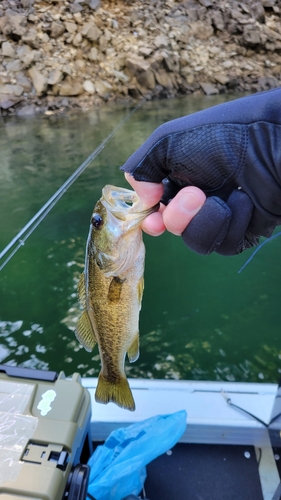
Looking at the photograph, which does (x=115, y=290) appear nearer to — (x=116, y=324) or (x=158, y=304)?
(x=116, y=324)

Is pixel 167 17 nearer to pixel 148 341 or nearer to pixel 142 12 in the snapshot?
pixel 142 12

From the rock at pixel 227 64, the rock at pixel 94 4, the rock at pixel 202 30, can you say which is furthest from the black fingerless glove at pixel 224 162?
the rock at pixel 202 30

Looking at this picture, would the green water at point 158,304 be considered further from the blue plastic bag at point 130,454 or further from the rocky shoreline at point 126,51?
the rocky shoreline at point 126,51

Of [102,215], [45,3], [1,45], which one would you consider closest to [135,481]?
[102,215]

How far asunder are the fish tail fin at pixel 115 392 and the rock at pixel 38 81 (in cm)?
1378

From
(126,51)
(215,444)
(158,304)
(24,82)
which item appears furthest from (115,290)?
(126,51)

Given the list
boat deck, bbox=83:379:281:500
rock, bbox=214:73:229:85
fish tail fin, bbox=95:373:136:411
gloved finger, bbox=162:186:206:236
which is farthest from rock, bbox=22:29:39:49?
gloved finger, bbox=162:186:206:236

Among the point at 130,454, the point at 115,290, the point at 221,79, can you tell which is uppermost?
the point at 115,290

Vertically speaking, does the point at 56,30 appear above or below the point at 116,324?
below

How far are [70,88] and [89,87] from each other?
79cm

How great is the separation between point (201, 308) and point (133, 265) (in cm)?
325

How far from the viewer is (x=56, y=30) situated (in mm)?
15117

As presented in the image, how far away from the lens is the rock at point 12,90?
1336cm

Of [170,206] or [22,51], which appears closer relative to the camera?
[170,206]
